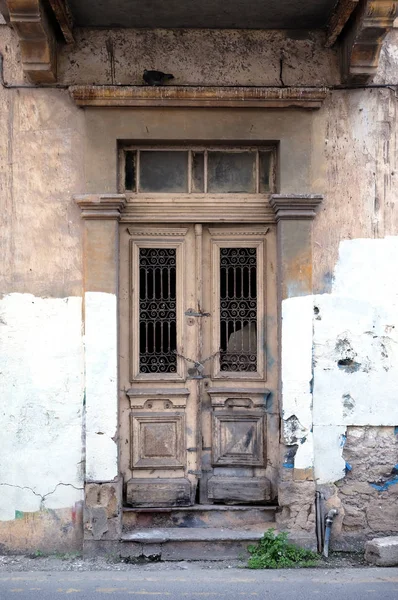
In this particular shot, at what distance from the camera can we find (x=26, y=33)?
5293mm

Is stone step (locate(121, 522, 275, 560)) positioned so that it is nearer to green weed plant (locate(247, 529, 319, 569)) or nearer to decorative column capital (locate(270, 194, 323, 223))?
green weed plant (locate(247, 529, 319, 569))

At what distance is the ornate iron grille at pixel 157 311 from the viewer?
19.5 ft

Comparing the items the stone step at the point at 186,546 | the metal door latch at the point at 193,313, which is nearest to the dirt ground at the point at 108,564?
the stone step at the point at 186,546

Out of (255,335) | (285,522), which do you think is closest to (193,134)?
(255,335)

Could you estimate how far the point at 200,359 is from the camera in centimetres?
593

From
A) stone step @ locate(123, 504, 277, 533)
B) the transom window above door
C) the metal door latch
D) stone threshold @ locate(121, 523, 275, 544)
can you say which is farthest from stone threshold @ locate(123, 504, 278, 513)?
the transom window above door

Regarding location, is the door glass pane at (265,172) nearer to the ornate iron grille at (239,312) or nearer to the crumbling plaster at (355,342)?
the ornate iron grille at (239,312)

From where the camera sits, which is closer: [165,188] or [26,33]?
[26,33]

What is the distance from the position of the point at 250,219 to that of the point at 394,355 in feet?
5.35

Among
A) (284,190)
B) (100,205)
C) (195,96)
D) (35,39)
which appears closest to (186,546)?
→ (100,205)

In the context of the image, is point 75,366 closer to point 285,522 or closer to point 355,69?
point 285,522

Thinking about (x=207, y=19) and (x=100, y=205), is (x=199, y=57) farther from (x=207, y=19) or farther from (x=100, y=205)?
(x=100, y=205)

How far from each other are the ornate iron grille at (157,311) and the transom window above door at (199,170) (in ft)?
1.83

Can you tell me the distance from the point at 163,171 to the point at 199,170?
12.0 inches
